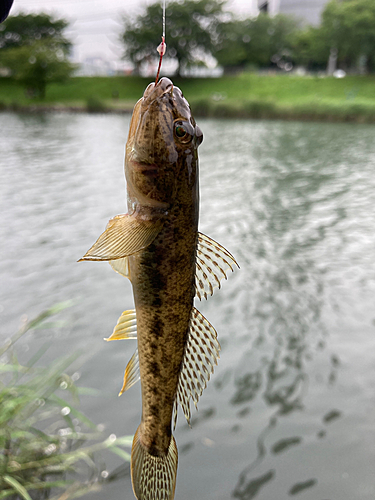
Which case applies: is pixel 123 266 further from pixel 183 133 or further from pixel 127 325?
pixel 183 133

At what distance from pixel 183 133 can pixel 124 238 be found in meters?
0.47

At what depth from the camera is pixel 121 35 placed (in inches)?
2854

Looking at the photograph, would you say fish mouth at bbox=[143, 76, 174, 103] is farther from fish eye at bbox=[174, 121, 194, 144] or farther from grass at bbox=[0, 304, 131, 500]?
grass at bbox=[0, 304, 131, 500]

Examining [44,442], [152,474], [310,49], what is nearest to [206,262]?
[152,474]

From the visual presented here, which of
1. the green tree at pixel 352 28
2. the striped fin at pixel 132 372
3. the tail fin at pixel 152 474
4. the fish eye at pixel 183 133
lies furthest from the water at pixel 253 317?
the green tree at pixel 352 28

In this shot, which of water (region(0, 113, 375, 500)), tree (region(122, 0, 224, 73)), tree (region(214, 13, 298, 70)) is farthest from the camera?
tree (region(214, 13, 298, 70))

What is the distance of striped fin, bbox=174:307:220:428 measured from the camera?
1.68m

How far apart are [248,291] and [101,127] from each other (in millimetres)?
31125

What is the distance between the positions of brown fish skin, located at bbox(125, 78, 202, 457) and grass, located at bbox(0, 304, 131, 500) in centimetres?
274

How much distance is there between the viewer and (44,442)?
5.50 meters

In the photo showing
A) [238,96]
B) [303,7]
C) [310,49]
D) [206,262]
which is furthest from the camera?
[303,7]

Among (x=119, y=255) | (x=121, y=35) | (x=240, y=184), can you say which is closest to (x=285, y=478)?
(x=119, y=255)

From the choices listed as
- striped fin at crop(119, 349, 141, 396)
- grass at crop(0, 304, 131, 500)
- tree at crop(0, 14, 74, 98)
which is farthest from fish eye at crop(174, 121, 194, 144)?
tree at crop(0, 14, 74, 98)

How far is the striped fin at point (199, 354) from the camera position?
168 cm
